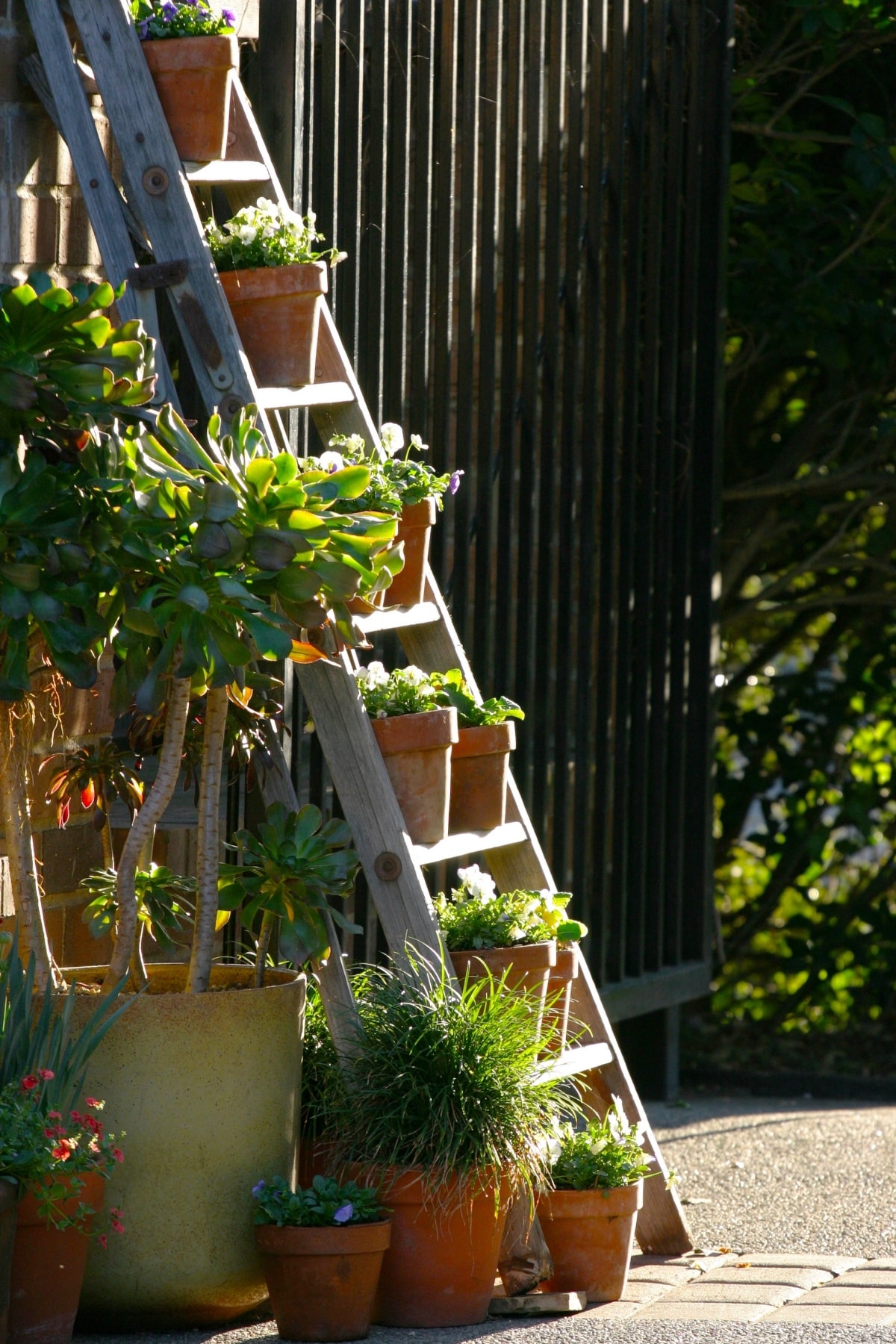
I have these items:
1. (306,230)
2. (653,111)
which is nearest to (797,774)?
(653,111)

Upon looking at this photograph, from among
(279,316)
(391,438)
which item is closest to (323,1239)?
(391,438)

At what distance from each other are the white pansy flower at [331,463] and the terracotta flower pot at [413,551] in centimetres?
29

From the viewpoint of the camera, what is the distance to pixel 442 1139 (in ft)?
10.2

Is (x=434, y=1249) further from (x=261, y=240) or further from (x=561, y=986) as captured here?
(x=261, y=240)

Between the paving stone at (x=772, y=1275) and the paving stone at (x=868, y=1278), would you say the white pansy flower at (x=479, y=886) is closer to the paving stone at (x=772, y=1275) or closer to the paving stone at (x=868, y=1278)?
the paving stone at (x=772, y=1275)

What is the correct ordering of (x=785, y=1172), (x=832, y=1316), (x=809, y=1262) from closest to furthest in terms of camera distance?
1. (x=832, y=1316)
2. (x=809, y=1262)
3. (x=785, y=1172)

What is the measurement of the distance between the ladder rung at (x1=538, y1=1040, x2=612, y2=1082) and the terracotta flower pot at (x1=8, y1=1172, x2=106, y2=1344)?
87 cm

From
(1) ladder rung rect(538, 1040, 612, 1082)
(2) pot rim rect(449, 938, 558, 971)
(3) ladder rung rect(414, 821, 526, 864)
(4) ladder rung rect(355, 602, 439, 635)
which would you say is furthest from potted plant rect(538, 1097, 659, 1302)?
(4) ladder rung rect(355, 602, 439, 635)

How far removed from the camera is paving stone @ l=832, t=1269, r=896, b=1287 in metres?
3.51

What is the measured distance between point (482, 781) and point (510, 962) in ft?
1.28

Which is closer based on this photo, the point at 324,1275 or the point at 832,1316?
the point at 324,1275

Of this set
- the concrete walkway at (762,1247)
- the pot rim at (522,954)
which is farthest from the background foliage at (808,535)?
the pot rim at (522,954)

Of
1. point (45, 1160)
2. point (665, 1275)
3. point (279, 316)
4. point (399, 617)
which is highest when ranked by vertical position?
point (279, 316)

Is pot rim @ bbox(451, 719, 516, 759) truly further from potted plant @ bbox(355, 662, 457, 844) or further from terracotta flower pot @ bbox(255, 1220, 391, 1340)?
terracotta flower pot @ bbox(255, 1220, 391, 1340)
